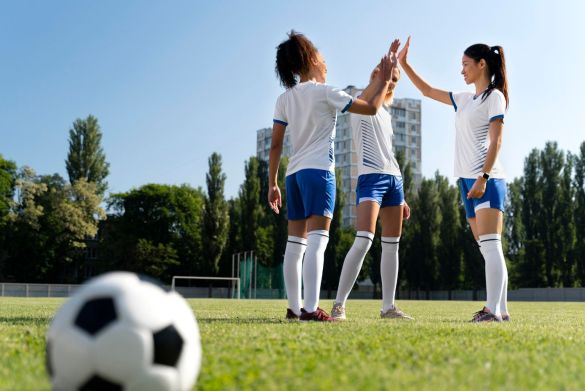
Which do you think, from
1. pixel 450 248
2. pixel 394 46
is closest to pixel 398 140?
pixel 450 248

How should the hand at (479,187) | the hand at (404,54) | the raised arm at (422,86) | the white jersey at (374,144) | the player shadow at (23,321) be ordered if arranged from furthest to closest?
the raised arm at (422,86)
the hand at (404,54)
the white jersey at (374,144)
the hand at (479,187)
the player shadow at (23,321)

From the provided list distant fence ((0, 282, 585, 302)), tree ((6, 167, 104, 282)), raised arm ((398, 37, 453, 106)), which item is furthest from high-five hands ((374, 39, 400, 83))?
tree ((6, 167, 104, 282))

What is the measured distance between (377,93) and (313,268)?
154 centimetres

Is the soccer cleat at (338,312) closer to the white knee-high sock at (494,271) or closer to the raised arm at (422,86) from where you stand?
the white knee-high sock at (494,271)

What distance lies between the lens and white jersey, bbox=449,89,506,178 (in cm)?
595

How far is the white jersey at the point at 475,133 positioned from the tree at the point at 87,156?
52.9 meters

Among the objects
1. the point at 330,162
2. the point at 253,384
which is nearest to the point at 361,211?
the point at 330,162

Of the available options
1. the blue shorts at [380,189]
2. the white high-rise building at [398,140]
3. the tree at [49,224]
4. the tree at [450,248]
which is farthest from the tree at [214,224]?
the blue shorts at [380,189]

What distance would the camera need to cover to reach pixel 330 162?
5418mm

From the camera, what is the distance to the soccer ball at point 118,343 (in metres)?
1.99

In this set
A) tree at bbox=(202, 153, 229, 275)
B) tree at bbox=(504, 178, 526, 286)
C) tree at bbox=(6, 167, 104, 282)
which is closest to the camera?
tree at bbox=(6, 167, 104, 282)

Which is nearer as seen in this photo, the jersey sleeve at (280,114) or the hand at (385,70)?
the hand at (385,70)

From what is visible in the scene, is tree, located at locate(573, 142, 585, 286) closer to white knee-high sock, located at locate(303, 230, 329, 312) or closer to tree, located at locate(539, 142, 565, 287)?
tree, located at locate(539, 142, 565, 287)

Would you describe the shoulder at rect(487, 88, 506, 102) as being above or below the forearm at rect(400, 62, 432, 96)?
below
